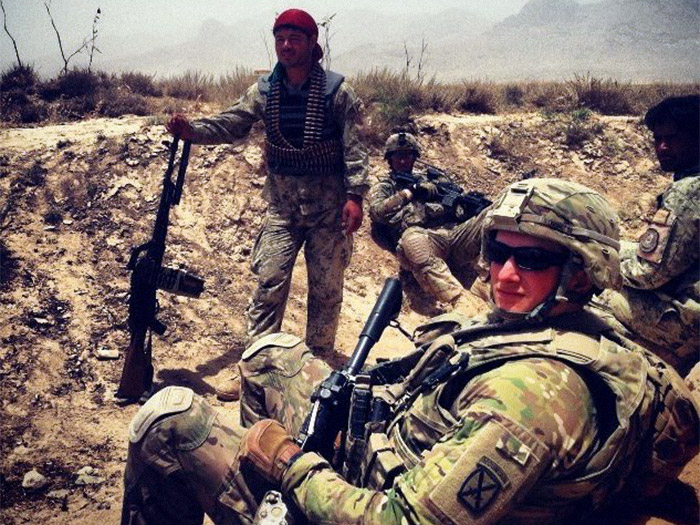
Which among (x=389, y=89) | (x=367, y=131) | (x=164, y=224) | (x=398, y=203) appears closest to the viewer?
(x=164, y=224)

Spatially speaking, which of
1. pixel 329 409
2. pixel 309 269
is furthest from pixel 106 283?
pixel 329 409

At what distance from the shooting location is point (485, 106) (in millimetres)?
9805

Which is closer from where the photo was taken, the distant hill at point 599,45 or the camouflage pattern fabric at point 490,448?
the camouflage pattern fabric at point 490,448

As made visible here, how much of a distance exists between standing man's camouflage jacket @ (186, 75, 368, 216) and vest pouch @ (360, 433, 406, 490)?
2527mm

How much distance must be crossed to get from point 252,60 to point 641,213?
2887 inches

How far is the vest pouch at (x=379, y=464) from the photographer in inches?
76.3

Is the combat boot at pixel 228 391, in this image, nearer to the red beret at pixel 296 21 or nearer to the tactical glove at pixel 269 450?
the tactical glove at pixel 269 450

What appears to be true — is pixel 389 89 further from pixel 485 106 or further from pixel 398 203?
pixel 398 203

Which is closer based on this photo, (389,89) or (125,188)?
(125,188)

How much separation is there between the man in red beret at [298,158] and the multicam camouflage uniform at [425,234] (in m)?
1.96

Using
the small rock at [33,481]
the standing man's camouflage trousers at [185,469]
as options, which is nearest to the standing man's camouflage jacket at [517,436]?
the standing man's camouflage trousers at [185,469]

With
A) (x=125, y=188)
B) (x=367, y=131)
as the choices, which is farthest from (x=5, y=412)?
(x=367, y=131)

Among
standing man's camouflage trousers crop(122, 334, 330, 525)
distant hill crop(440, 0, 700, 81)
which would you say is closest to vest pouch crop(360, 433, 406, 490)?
standing man's camouflage trousers crop(122, 334, 330, 525)

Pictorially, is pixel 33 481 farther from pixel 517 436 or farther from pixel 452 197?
pixel 452 197
